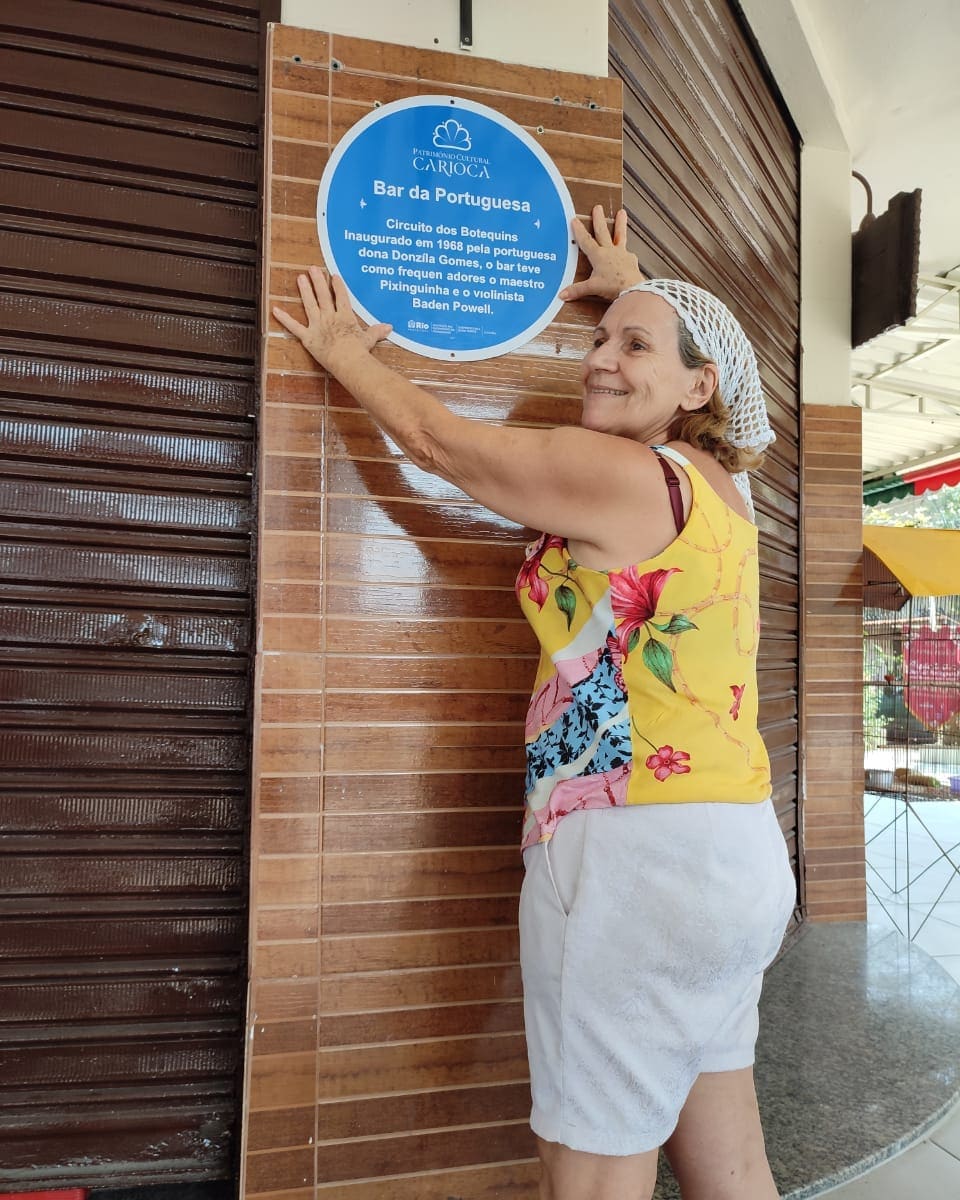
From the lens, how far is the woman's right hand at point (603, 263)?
1.94 m

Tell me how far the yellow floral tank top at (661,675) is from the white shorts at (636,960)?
55 millimetres

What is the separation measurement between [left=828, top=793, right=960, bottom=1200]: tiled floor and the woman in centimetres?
127

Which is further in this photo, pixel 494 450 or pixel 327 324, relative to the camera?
pixel 327 324

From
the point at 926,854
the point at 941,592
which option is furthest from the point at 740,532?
the point at 926,854

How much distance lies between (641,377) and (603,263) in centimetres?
54

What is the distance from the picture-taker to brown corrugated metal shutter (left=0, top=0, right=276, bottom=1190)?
6.37 ft

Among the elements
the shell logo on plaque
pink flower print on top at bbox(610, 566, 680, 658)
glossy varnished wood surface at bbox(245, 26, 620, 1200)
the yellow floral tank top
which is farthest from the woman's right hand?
pink flower print on top at bbox(610, 566, 680, 658)

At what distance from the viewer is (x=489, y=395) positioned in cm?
193

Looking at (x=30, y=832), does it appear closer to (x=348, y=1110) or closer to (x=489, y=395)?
(x=348, y=1110)

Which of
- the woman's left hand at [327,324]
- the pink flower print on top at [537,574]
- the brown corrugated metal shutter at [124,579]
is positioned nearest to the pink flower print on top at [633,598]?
the pink flower print on top at [537,574]

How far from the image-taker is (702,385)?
1567 mm

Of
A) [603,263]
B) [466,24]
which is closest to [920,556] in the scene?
[603,263]

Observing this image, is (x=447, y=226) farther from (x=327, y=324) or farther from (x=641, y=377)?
(x=641, y=377)

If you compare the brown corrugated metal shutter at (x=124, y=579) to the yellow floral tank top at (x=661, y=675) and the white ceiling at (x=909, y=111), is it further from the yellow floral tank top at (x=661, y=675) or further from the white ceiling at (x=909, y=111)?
the white ceiling at (x=909, y=111)
